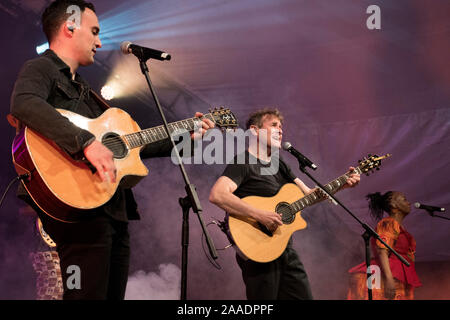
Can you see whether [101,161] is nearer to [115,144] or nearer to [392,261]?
[115,144]

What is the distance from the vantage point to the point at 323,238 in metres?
7.11

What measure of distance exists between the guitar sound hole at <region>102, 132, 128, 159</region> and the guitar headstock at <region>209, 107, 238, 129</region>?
0.80 meters

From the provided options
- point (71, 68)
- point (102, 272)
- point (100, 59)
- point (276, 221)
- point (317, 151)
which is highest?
point (100, 59)

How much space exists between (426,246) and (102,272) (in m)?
5.48

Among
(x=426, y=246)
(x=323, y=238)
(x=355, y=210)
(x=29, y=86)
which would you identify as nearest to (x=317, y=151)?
(x=355, y=210)

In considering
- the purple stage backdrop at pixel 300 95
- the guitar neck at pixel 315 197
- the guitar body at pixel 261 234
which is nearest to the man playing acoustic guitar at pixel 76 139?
the guitar body at pixel 261 234

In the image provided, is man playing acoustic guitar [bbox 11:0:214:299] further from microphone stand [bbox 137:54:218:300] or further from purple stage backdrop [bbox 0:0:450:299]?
purple stage backdrop [bbox 0:0:450:299]

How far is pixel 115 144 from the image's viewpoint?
7.72ft

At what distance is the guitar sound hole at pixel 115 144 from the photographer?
91.0 inches

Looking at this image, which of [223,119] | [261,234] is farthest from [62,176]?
[261,234]

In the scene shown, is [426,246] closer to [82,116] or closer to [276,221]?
[276,221]

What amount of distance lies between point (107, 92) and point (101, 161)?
4396 millimetres

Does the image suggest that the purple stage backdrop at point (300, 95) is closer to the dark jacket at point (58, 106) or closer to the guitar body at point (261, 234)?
the guitar body at point (261, 234)

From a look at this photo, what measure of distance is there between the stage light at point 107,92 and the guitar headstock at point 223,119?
347 centimetres
